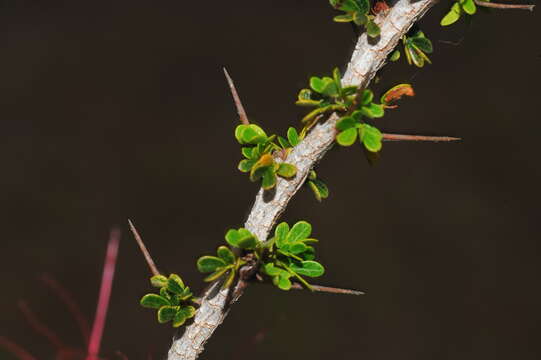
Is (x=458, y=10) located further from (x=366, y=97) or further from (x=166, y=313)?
(x=166, y=313)

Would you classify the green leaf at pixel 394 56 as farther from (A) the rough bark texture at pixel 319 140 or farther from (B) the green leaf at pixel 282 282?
(B) the green leaf at pixel 282 282

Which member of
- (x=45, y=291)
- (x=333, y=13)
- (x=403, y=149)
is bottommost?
(x=45, y=291)

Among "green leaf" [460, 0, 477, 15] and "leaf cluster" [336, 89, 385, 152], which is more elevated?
"green leaf" [460, 0, 477, 15]

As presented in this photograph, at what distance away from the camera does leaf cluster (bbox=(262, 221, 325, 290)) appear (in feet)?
1.22

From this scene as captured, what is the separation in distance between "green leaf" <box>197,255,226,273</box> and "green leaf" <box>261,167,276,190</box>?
0.05 meters

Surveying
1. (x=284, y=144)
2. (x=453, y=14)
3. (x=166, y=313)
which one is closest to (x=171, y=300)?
(x=166, y=313)

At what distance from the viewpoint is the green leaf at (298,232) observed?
381 mm

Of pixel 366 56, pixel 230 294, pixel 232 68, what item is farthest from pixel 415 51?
pixel 232 68

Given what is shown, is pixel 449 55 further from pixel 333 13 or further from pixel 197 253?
pixel 197 253

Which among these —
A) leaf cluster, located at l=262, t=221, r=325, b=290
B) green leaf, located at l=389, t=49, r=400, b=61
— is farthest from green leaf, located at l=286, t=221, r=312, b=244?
green leaf, located at l=389, t=49, r=400, b=61

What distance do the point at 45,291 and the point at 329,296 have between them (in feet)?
2.43

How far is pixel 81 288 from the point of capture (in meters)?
1.72

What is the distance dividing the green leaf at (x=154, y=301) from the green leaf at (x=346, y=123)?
0.46ft

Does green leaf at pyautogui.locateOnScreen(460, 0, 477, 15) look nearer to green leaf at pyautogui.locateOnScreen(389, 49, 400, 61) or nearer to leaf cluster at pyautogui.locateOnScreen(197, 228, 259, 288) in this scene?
green leaf at pyautogui.locateOnScreen(389, 49, 400, 61)
